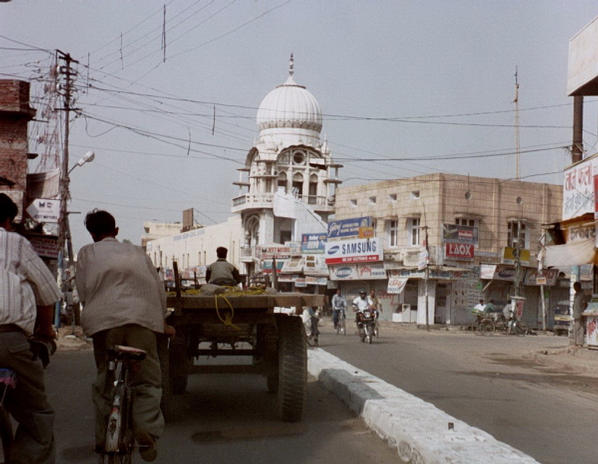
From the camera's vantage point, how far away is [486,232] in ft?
155

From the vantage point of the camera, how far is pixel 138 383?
5.59 m

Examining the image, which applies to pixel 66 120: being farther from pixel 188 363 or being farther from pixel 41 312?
pixel 41 312

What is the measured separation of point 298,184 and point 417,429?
5971cm

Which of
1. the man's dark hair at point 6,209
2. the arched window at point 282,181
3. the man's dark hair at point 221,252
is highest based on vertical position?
the arched window at point 282,181

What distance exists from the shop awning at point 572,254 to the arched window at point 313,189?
142 ft

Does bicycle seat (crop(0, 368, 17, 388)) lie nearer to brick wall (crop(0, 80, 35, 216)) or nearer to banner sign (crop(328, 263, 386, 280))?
brick wall (crop(0, 80, 35, 216))

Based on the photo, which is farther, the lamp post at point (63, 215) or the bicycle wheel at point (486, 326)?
the bicycle wheel at point (486, 326)

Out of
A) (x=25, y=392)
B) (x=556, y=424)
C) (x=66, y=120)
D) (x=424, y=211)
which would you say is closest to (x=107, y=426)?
(x=25, y=392)

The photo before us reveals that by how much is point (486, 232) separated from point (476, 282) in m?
2.99

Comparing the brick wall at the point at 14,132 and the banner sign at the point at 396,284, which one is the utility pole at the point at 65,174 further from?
the banner sign at the point at 396,284

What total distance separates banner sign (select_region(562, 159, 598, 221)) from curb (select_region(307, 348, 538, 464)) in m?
12.6

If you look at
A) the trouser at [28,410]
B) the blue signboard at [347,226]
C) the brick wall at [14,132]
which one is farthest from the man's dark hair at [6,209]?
the blue signboard at [347,226]

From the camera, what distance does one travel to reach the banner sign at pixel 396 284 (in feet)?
153

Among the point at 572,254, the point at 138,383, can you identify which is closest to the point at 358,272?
the point at 572,254
